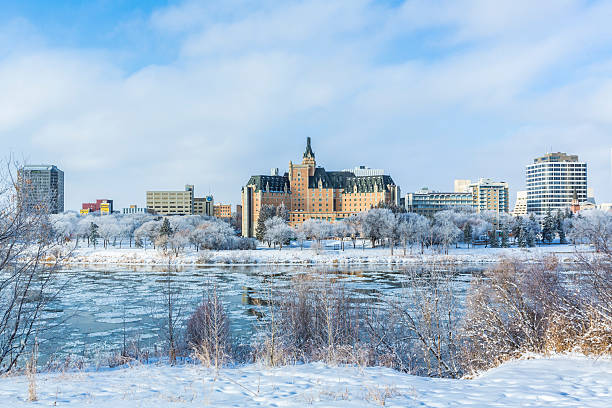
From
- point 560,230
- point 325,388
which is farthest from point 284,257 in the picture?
point 325,388

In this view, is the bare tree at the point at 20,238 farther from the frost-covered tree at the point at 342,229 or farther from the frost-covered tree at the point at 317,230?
the frost-covered tree at the point at 342,229

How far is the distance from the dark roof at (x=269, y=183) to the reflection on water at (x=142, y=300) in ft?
320

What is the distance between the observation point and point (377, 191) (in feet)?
510

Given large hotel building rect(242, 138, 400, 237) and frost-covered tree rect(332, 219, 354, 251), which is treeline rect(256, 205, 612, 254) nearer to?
frost-covered tree rect(332, 219, 354, 251)

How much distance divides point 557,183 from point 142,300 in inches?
7728

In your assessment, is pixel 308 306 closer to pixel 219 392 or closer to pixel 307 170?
pixel 219 392

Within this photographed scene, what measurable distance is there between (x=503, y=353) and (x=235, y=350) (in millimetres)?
10245

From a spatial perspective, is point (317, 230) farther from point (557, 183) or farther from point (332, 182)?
point (557, 183)

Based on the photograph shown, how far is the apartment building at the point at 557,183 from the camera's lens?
619 ft

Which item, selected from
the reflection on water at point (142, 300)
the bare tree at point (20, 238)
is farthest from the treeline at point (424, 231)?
the bare tree at point (20, 238)

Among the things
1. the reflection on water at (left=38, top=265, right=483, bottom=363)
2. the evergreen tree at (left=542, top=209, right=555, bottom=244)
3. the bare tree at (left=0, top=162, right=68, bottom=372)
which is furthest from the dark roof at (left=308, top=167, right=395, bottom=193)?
the bare tree at (left=0, top=162, right=68, bottom=372)

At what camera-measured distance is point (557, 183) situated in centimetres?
19025

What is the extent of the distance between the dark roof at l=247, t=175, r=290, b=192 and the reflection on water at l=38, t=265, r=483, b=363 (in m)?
97.4

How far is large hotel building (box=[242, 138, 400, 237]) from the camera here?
505 ft
